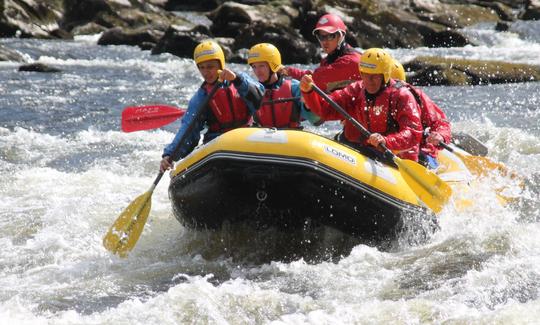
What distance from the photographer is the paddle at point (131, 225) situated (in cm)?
659

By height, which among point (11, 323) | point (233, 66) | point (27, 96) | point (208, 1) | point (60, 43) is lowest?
point (208, 1)

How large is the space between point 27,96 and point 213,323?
10594 mm

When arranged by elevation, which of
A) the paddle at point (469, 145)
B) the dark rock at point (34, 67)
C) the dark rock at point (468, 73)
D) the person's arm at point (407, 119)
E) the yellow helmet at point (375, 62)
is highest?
the yellow helmet at point (375, 62)

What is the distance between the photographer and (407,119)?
6566mm

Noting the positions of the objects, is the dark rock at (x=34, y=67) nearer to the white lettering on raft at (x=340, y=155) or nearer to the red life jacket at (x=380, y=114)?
the red life jacket at (x=380, y=114)

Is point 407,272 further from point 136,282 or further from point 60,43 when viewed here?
point 60,43

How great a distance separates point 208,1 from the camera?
107ft

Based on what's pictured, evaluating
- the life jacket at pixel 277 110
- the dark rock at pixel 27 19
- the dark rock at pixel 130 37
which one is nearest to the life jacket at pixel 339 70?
the life jacket at pixel 277 110

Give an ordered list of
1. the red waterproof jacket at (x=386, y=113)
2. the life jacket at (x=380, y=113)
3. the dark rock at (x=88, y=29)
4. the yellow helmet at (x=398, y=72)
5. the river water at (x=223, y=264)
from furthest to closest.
Result: the dark rock at (x=88, y=29) < the yellow helmet at (x=398, y=72) < the life jacket at (x=380, y=113) < the red waterproof jacket at (x=386, y=113) < the river water at (x=223, y=264)

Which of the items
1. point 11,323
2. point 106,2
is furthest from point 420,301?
point 106,2

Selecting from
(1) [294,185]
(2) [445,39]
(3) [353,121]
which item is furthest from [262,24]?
(1) [294,185]

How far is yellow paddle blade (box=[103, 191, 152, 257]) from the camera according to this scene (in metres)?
6.58

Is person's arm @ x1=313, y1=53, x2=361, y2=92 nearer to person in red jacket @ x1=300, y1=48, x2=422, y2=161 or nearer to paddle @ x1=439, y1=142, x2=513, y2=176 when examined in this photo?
person in red jacket @ x1=300, y1=48, x2=422, y2=161

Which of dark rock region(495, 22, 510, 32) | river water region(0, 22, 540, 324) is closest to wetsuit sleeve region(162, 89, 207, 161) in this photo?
river water region(0, 22, 540, 324)
